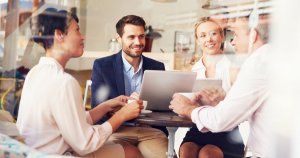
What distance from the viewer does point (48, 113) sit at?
1262 mm

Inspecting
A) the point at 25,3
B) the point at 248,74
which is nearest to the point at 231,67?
the point at 248,74

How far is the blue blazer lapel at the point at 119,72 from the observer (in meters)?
1.89

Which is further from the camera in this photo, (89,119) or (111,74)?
(111,74)

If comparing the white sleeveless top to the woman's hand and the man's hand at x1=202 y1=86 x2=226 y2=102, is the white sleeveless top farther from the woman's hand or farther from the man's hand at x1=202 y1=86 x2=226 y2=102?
the woman's hand

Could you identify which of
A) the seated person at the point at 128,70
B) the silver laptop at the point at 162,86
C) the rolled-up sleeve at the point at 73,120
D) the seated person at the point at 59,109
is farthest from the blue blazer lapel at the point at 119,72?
the rolled-up sleeve at the point at 73,120

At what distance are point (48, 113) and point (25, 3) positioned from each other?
2.91ft

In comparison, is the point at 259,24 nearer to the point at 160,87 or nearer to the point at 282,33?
the point at 282,33

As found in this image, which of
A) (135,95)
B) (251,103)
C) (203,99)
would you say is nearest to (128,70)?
(135,95)

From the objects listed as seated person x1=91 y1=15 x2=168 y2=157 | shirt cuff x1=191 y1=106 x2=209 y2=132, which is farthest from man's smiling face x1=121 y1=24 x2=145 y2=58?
shirt cuff x1=191 y1=106 x2=209 y2=132

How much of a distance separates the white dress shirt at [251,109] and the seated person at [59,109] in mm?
432

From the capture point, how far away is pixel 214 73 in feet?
5.68

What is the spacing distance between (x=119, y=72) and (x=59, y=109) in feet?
2.33

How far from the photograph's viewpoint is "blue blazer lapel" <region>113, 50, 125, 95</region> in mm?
1890

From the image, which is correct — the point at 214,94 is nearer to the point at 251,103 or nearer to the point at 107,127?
the point at 251,103
